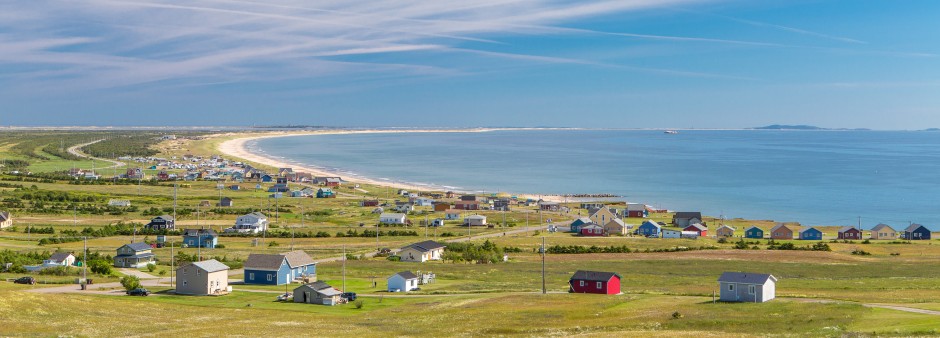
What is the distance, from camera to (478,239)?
82.6 m

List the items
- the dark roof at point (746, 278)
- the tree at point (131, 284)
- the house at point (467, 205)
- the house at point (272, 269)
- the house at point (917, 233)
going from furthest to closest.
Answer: the house at point (467, 205)
the house at point (917, 233)
the house at point (272, 269)
the tree at point (131, 284)
the dark roof at point (746, 278)

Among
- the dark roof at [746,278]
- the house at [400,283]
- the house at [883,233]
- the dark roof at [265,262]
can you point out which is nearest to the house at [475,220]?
the house at [883,233]

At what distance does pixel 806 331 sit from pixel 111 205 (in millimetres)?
91648

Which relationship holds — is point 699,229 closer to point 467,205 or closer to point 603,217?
point 603,217

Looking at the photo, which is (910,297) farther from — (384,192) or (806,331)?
(384,192)

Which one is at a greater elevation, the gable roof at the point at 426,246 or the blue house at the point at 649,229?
the blue house at the point at 649,229

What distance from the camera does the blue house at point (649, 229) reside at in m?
90.2

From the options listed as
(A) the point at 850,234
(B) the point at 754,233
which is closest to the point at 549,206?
(B) the point at 754,233

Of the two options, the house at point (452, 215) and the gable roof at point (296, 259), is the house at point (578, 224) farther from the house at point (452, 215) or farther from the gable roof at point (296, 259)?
the gable roof at point (296, 259)

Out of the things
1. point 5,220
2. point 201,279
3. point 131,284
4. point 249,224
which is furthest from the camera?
point 249,224

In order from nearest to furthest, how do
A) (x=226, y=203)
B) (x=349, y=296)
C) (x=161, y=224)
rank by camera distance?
(x=349, y=296)
(x=161, y=224)
(x=226, y=203)

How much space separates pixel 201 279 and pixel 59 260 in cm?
1590

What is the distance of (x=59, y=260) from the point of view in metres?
59.8

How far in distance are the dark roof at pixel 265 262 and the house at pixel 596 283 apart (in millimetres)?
18640
